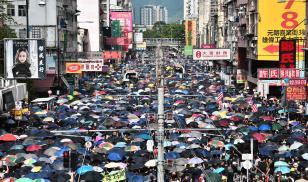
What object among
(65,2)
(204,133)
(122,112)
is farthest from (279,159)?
(65,2)

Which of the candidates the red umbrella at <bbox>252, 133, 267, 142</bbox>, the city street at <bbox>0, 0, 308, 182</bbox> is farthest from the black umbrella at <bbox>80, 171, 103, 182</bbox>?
the red umbrella at <bbox>252, 133, 267, 142</bbox>

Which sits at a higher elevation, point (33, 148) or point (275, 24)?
point (275, 24)

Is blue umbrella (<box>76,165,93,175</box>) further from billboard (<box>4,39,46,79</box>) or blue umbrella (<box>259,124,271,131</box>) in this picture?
blue umbrella (<box>259,124,271,131</box>)

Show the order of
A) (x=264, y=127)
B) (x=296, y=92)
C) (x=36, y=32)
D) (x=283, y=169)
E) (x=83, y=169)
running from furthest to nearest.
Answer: (x=36, y=32), (x=296, y=92), (x=264, y=127), (x=283, y=169), (x=83, y=169)

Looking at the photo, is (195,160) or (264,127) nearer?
(195,160)

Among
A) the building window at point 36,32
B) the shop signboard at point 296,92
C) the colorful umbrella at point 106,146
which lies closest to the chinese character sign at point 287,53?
the shop signboard at point 296,92

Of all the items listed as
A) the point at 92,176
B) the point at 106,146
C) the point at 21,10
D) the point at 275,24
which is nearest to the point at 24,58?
the point at 106,146

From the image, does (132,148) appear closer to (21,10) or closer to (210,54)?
(210,54)
